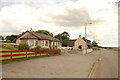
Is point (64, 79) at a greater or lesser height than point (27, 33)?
lesser

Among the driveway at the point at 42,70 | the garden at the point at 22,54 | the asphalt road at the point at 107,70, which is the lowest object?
the asphalt road at the point at 107,70

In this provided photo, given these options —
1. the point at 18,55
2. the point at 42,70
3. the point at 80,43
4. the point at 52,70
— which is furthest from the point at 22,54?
the point at 80,43

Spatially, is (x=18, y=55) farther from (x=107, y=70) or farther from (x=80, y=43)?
(x=80, y=43)

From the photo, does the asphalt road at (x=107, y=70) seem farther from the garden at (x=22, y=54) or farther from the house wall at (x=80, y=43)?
the house wall at (x=80, y=43)

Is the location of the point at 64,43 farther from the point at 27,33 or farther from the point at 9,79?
the point at 9,79

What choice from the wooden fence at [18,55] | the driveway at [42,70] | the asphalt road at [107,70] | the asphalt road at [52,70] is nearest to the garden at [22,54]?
the wooden fence at [18,55]

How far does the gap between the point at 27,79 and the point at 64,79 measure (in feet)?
6.49


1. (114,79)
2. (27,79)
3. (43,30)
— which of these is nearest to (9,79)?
(27,79)

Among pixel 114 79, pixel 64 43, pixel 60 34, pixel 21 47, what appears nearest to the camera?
pixel 114 79

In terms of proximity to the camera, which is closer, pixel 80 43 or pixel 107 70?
pixel 107 70

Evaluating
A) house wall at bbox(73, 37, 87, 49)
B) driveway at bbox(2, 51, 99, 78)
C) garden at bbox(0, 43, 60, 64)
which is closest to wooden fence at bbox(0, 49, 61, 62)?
garden at bbox(0, 43, 60, 64)

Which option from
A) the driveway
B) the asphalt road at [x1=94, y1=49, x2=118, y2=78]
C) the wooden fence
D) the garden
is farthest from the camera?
the garden

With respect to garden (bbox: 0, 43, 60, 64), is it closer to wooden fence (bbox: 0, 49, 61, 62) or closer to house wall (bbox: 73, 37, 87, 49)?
wooden fence (bbox: 0, 49, 61, 62)

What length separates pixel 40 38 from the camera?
47000 mm
